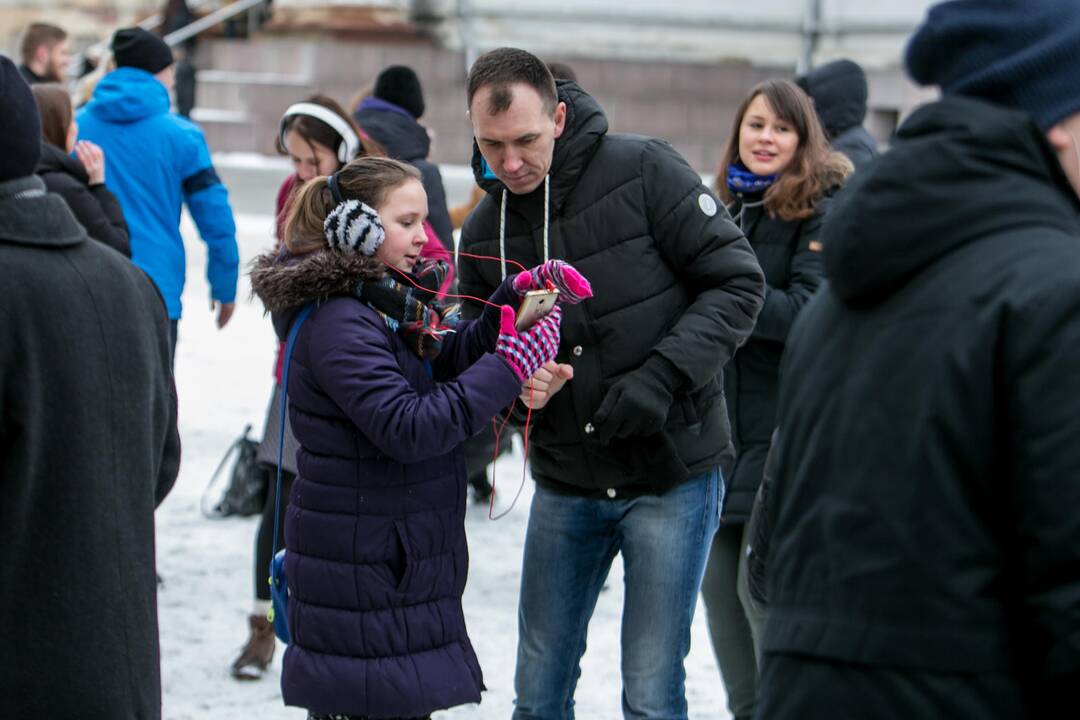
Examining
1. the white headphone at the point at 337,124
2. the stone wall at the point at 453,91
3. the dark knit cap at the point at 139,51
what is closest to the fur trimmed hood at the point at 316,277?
the white headphone at the point at 337,124

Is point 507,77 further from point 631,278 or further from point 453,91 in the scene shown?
point 453,91

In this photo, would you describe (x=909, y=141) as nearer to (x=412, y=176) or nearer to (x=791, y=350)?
(x=791, y=350)

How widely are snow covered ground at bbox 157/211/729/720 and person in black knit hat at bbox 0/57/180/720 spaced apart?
0.80m

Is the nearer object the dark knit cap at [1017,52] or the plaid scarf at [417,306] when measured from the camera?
the dark knit cap at [1017,52]

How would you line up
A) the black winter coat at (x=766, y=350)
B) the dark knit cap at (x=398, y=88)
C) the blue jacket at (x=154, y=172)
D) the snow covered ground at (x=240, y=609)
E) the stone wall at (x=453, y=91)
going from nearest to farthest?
the black winter coat at (x=766, y=350), the snow covered ground at (x=240, y=609), the blue jacket at (x=154, y=172), the dark knit cap at (x=398, y=88), the stone wall at (x=453, y=91)

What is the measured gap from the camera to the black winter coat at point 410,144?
5.33 metres

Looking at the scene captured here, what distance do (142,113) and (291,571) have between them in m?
3.04

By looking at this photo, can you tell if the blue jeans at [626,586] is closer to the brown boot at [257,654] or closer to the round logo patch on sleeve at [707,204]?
the round logo patch on sleeve at [707,204]

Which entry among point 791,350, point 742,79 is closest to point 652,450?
point 791,350

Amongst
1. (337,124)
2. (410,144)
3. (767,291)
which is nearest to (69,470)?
(767,291)

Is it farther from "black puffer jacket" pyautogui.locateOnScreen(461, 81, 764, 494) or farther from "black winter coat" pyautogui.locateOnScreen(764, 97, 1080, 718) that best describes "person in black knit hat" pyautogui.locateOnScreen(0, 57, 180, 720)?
"black winter coat" pyautogui.locateOnScreen(764, 97, 1080, 718)

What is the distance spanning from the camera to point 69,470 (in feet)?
7.82

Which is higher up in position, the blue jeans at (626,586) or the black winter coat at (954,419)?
the black winter coat at (954,419)

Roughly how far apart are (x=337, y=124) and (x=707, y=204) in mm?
1797
